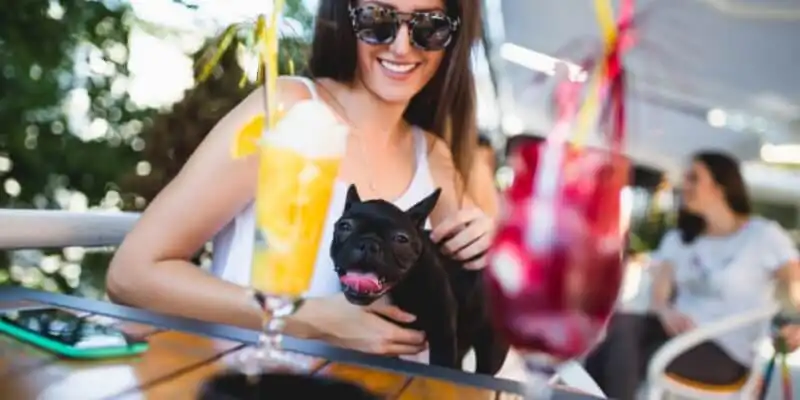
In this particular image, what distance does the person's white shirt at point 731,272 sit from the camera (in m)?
1.65

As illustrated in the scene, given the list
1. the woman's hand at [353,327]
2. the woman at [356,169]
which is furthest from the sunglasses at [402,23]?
the woman's hand at [353,327]

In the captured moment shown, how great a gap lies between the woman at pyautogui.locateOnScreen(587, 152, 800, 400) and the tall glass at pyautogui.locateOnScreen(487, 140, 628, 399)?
1.00 meters

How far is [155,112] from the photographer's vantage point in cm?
218

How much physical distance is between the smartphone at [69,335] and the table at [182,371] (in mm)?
14

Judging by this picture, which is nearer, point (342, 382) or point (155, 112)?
point (342, 382)

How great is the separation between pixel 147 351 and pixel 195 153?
75cm

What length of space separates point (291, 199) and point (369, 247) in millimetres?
683

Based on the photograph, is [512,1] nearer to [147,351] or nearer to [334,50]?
[334,50]

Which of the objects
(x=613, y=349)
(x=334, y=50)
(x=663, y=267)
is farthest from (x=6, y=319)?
(x=663, y=267)

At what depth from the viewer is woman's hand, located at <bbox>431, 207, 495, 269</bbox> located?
1677 mm

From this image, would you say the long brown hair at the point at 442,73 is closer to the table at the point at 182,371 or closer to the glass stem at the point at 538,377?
the table at the point at 182,371

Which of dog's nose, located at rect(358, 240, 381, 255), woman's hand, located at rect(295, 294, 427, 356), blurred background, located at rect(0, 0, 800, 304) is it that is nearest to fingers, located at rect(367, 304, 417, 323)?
woman's hand, located at rect(295, 294, 427, 356)

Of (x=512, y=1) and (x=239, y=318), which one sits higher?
(x=512, y=1)

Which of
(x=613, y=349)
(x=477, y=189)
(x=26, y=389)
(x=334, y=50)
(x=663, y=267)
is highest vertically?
(x=334, y=50)
